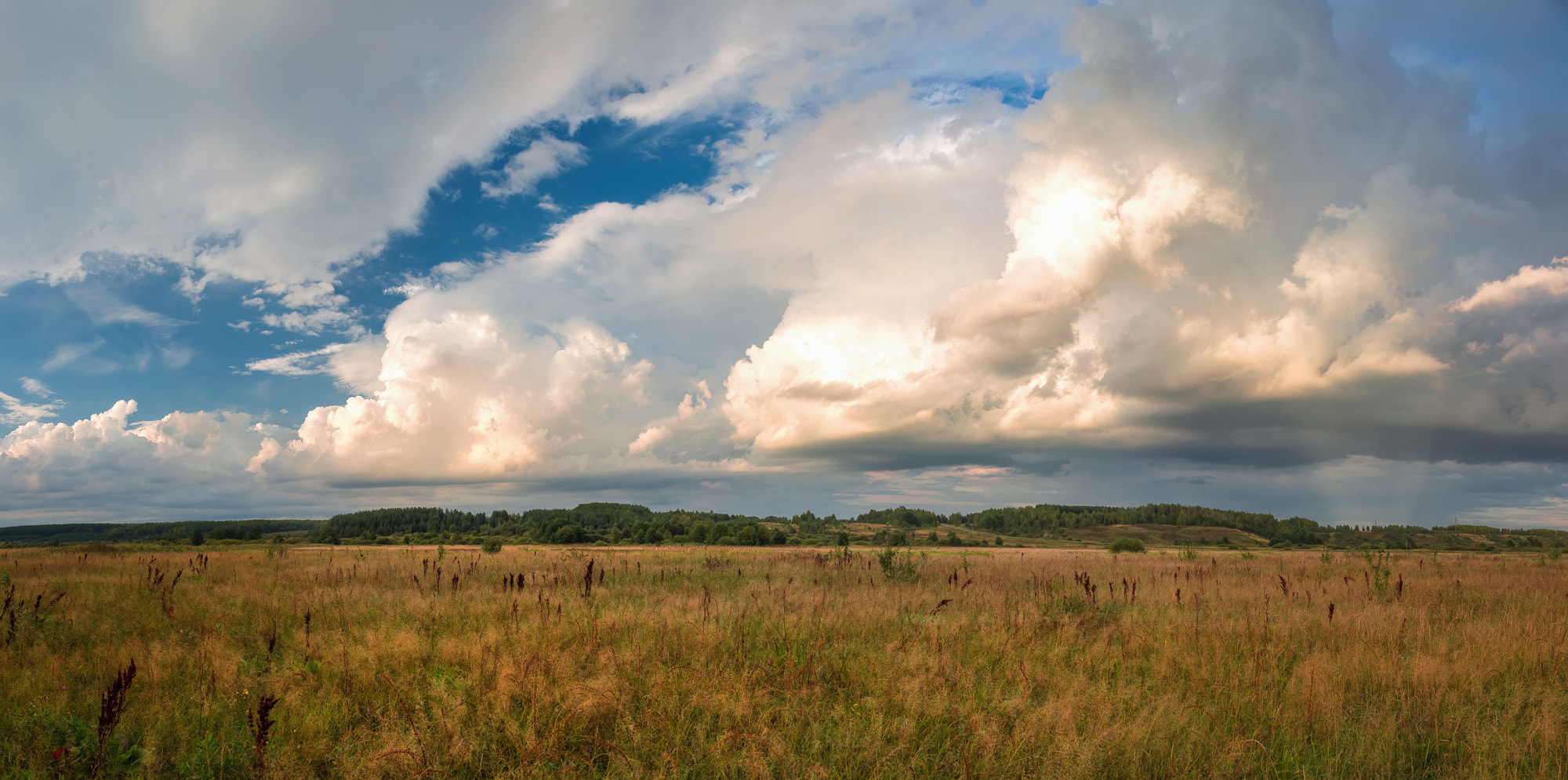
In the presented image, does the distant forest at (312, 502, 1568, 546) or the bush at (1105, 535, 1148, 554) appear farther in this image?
the distant forest at (312, 502, 1568, 546)

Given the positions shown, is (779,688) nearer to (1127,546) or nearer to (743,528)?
(1127,546)

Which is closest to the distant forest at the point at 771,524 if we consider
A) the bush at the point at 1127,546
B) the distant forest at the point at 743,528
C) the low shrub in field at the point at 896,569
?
the distant forest at the point at 743,528

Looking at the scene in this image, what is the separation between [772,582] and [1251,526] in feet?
668

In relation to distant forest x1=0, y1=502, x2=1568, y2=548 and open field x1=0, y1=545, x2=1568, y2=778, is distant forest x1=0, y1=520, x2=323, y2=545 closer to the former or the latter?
distant forest x1=0, y1=502, x2=1568, y2=548

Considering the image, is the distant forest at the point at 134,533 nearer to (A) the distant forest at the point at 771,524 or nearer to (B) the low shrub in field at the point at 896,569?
(A) the distant forest at the point at 771,524

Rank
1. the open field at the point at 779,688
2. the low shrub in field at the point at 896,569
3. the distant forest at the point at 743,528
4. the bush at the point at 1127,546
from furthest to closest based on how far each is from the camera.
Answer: the distant forest at the point at 743,528 → the bush at the point at 1127,546 → the low shrub in field at the point at 896,569 → the open field at the point at 779,688

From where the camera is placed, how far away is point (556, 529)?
340 feet

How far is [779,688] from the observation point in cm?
671

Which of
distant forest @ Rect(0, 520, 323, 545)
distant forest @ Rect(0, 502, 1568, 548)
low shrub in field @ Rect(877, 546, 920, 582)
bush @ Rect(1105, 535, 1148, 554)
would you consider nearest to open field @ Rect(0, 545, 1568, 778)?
low shrub in field @ Rect(877, 546, 920, 582)

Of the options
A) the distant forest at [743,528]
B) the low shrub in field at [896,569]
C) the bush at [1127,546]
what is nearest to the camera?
the low shrub in field at [896,569]

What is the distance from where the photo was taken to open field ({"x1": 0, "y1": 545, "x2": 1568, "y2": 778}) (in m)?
5.14

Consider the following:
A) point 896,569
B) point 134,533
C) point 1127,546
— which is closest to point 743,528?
point 1127,546

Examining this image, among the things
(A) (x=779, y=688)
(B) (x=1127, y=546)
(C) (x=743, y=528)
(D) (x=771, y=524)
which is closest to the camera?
(A) (x=779, y=688)

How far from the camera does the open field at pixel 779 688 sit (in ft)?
16.9
